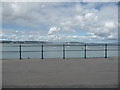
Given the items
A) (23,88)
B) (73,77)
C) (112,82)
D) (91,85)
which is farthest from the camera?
(73,77)

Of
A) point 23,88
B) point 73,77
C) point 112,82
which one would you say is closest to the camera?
point 23,88

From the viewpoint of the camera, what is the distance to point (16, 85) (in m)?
4.38

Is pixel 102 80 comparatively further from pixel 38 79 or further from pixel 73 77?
pixel 38 79

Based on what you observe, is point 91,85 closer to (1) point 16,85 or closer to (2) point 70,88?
(2) point 70,88

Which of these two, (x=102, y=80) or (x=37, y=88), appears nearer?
(x=37, y=88)

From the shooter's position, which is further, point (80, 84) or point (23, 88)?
point (80, 84)

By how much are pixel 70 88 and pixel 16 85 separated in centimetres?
154

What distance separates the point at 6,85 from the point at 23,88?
0.61 m

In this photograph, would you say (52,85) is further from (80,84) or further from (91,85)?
(91,85)

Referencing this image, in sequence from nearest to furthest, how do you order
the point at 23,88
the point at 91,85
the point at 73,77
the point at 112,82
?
the point at 23,88 < the point at 91,85 < the point at 112,82 < the point at 73,77

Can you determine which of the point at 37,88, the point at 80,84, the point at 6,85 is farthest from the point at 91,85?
the point at 6,85

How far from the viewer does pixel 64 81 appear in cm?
475

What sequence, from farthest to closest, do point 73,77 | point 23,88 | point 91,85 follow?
1. point 73,77
2. point 91,85
3. point 23,88

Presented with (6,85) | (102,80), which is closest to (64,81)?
(102,80)
